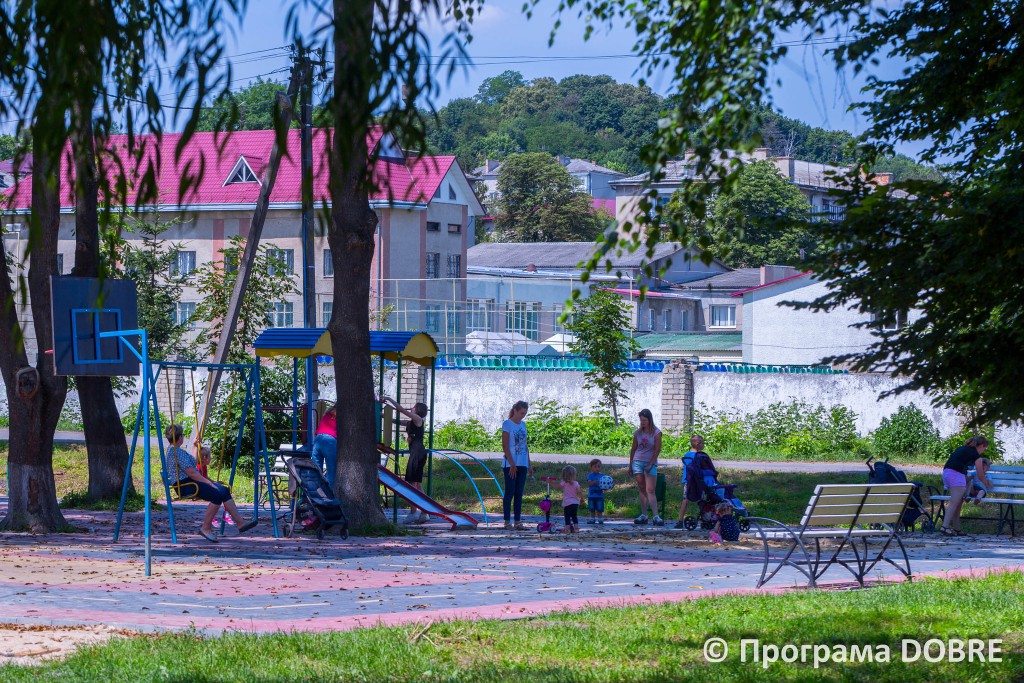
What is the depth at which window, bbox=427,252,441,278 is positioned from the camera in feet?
186

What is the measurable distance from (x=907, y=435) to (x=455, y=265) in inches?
1283

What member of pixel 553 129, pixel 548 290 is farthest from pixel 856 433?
Answer: pixel 553 129

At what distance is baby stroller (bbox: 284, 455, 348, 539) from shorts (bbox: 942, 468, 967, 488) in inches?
347

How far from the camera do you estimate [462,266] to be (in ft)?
195

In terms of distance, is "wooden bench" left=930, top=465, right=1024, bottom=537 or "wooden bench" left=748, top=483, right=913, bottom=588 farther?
"wooden bench" left=930, top=465, right=1024, bottom=537

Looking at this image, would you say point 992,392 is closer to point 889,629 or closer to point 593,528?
point 889,629

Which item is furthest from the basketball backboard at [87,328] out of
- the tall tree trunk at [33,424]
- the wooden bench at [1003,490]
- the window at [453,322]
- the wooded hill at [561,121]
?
the wooded hill at [561,121]

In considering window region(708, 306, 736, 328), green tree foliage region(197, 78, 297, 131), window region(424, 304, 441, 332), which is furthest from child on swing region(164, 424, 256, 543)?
window region(708, 306, 736, 328)

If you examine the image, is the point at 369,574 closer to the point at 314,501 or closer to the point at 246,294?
the point at 314,501

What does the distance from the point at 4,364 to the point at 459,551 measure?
258 inches

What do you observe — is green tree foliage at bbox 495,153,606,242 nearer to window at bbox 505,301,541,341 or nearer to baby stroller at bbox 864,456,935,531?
window at bbox 505,301,541,341

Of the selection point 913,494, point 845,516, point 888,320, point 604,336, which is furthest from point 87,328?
point 604,336

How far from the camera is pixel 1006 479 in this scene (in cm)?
1894

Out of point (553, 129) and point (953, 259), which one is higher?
point (553, 129)
